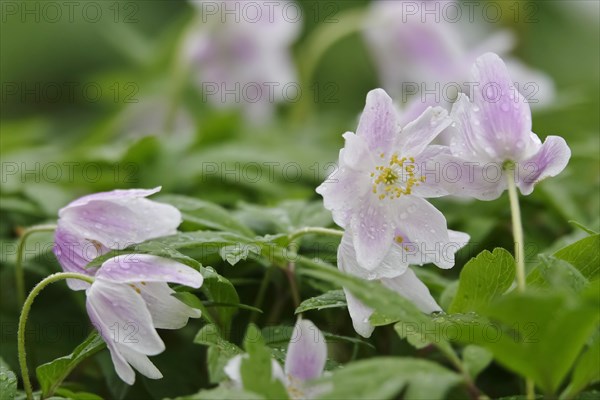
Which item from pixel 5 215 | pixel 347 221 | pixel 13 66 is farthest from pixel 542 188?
pixel 13 66

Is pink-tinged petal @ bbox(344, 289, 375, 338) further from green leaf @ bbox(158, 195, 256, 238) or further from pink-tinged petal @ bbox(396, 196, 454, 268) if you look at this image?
green leaf @ bbox(158, 195, 256, 238)

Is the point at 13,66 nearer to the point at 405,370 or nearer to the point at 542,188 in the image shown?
the point at 542,188

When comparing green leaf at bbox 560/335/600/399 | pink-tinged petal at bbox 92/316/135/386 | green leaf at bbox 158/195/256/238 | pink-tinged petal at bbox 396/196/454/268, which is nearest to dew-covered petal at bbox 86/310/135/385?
pink-tinged petal at bbox 92/316/135/386

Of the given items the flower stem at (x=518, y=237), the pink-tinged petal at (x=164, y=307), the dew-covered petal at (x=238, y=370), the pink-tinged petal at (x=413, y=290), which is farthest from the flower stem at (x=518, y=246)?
the pink-tinged petal at (x=164, y=307)

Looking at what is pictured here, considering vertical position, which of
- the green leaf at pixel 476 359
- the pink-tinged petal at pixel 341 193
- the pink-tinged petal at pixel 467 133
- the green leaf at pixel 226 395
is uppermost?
the pink-tinged petal at pixel 467 133

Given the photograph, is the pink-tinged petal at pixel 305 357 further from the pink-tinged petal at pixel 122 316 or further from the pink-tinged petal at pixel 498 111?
the pink-tinged petal at pixel 498 111

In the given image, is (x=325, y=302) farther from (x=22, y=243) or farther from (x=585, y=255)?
(x=22, y=243)
